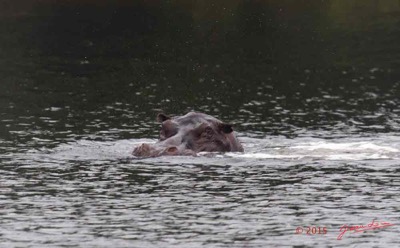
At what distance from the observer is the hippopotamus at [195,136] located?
1357 inches

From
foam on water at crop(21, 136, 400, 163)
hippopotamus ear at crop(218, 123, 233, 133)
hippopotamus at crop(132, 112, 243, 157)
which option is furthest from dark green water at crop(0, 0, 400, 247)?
hippopotamus ear at crop(218, 123, 233, 133)

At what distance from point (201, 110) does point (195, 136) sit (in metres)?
12.5

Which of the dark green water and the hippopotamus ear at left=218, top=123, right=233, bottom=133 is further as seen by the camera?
the hippopotamus ear at left=218, top=123, right=233, bottom=133

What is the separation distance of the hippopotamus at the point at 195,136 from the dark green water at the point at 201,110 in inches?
22.1

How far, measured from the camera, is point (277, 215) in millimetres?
26484

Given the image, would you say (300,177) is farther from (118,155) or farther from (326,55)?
(326,55)

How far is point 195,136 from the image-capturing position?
3494cm

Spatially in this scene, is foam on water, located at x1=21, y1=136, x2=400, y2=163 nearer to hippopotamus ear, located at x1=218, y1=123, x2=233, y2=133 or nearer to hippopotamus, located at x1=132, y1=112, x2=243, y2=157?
hippopotamus, located at x1=132, y1=112, x2=243, y2=157

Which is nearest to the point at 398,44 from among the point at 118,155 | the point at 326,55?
the point at 326,55

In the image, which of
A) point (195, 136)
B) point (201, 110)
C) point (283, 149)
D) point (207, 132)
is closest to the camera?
point (195, 136)

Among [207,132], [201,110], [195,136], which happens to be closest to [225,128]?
[207,132]

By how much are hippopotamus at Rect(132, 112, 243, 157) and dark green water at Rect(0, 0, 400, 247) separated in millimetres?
561

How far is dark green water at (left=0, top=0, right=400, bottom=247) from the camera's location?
84.3ft

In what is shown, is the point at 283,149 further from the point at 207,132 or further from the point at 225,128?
the point at 207,132
